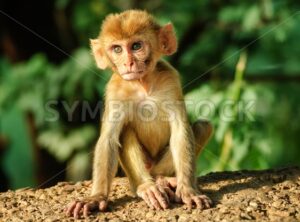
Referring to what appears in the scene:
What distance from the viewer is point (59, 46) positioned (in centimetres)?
1441

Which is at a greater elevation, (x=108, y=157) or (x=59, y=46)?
(x=59, y=46)

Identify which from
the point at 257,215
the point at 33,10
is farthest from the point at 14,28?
the point at 257,215

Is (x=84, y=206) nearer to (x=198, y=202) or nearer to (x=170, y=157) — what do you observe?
(x=198, y=202)

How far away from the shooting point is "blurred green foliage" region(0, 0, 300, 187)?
13.0 metres

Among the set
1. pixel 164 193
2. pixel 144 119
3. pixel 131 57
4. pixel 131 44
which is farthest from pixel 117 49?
pixel 164 193

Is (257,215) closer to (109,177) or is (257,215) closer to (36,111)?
(109,177)

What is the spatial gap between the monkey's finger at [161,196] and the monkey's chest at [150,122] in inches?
36.9

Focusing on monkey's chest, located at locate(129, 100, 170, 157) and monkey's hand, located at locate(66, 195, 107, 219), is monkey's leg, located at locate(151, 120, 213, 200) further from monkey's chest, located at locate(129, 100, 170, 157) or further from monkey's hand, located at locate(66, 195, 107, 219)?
monkey's hand, located at locate(66, 195, 107, 219)

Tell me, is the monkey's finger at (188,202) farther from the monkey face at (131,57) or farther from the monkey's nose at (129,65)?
the monkey's nose at (129,65)

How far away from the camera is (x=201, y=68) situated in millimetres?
13422

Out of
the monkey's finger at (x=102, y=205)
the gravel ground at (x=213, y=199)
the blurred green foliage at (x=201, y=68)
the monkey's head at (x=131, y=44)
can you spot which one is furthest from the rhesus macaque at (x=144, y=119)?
the blurred green foliage at (x=201, y=68)

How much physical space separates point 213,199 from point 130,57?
1.86 meters

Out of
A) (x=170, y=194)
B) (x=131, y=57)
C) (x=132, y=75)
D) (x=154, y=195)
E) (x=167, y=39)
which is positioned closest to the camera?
(x=154, y=195)

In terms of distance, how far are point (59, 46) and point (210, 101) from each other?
4597 mm
